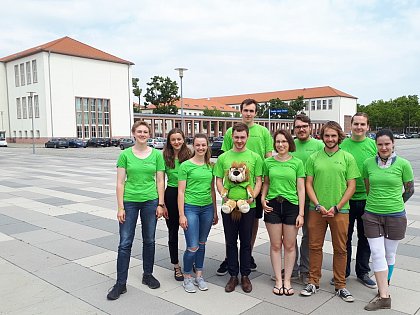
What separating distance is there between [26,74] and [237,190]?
63.0 m

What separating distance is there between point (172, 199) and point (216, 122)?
72.1 meters

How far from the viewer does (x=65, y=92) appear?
57156 millimetres

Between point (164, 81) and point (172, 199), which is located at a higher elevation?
point (164, 81)

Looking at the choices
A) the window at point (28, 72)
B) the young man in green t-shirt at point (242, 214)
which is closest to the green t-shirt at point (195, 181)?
the young man in green t-shirt at point (242, 214)

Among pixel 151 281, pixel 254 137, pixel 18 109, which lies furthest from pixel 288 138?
pixel 18 109

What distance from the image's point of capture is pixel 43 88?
55.4 meters

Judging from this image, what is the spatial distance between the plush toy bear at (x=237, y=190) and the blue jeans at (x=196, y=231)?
0.26 meters

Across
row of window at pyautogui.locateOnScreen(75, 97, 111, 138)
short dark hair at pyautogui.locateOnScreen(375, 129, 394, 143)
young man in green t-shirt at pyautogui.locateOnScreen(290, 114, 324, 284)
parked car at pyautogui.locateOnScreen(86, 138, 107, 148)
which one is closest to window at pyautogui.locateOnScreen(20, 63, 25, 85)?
row of window at pyautogui.locateOnScreen(75, 97, 111, 138)

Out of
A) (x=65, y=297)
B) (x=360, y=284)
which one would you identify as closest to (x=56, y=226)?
(x=65, y=297)

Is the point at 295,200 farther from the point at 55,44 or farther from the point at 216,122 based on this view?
the point at 216,122

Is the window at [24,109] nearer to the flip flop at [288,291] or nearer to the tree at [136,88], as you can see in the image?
the tree at [136,88]

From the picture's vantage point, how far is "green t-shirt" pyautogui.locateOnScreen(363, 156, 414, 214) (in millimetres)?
3578

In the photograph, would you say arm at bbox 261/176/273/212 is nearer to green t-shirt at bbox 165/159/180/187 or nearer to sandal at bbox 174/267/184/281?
green t-shirt at bbox 165/159/180/187

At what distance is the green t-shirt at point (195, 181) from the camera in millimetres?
3943
